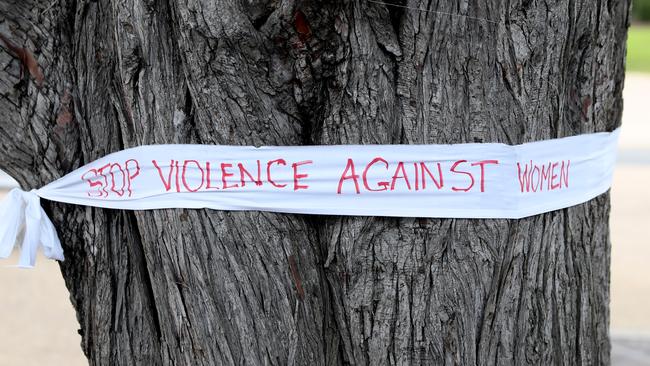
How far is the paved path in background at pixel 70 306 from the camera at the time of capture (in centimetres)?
616

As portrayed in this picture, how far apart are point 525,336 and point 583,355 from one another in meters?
0.28

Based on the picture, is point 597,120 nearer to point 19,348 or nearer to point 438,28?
point 438,28

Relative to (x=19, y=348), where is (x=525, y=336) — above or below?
→ above

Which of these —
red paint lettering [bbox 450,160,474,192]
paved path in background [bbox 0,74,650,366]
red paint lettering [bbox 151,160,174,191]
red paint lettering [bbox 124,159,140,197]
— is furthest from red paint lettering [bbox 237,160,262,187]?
paved path in background [bbox 0,74,650,366]

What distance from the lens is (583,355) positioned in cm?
238

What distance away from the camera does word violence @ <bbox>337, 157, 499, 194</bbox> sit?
2.07 meters

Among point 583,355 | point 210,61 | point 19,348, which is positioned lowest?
point 19,348

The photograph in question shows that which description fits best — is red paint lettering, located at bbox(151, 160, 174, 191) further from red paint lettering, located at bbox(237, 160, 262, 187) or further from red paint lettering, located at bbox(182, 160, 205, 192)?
red paint lettering, located at bbox(237, 160, 262, 187)

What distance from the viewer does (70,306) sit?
7.34 meters

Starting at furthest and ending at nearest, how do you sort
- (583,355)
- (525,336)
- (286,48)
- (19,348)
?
(19,348), (583,355), (525,336), (286,48)

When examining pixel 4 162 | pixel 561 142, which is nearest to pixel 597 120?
pixel 561 142

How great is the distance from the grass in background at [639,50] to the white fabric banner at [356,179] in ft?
59.2

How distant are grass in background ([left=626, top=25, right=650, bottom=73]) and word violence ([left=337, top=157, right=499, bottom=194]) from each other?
18.2 metres

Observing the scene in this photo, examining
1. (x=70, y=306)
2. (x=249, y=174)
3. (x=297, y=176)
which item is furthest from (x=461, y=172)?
(x=70, y=306)
